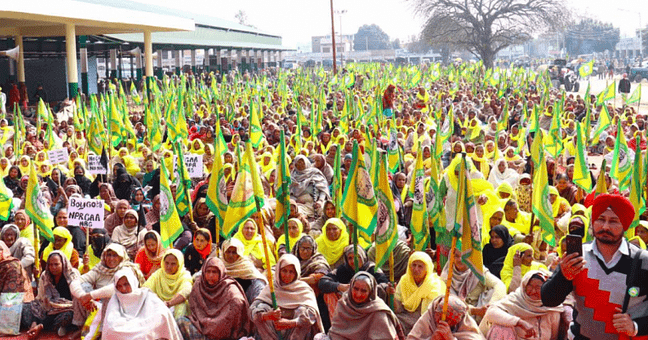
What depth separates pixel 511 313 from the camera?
446cm

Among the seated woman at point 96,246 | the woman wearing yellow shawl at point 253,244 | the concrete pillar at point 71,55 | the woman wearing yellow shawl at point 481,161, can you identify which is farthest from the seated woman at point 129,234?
the concrete pillar at point 71,55

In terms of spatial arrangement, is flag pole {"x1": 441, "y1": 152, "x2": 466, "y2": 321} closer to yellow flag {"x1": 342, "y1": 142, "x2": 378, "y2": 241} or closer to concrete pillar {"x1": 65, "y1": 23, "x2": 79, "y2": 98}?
yellow flag {"x1": 342, "y1": 142, "x2": 378, "y2": 241}

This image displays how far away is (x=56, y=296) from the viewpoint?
19.6 ft

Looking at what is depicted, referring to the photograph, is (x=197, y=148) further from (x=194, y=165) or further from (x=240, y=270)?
(x=240, y=270)

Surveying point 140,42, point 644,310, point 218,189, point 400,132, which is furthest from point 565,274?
point 140,42

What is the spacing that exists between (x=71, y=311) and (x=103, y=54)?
28224mm

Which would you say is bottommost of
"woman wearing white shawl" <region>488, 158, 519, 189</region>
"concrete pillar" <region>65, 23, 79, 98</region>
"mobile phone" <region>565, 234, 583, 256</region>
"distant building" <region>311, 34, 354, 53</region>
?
"woman wearing white shawl" <region>488, 158, 519, 189</region>

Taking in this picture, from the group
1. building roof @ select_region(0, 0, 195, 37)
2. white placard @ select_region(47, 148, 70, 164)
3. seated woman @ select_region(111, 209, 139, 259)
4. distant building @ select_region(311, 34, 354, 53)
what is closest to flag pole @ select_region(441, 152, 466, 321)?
seated woman @ select_region(111, 209, 139, 259)

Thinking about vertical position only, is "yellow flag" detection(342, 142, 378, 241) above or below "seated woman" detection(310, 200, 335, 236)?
above

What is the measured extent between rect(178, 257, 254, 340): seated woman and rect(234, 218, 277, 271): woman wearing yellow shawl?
898 millimetres

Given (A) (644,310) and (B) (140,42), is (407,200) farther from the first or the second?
(B) (140,42)

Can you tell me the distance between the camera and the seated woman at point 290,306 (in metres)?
4.88

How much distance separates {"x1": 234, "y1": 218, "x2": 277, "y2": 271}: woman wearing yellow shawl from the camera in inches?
247

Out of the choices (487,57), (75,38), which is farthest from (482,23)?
(75,38)
